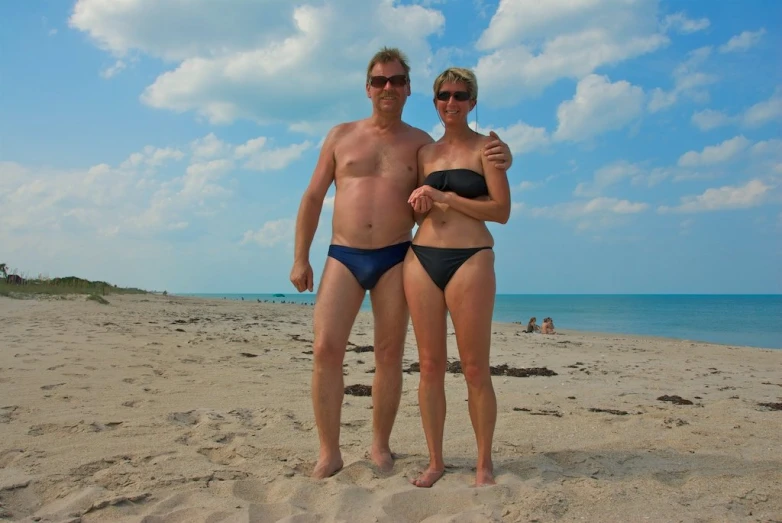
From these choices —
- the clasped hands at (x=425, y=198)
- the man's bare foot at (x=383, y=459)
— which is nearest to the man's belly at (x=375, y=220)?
the clasped hands at (x=425, y=198)

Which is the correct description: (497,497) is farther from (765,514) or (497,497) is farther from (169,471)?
(169,471)

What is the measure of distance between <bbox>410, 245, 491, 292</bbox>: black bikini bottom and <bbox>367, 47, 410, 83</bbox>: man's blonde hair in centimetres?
134

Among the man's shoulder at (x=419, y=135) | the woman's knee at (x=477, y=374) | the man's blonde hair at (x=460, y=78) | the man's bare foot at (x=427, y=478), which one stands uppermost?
the man's blonde hair at (x=460, y=78)

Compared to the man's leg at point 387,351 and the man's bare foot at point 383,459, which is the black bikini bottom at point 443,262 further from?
the man's bare foot at point 383,459

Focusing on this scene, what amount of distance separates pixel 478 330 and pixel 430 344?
33cm

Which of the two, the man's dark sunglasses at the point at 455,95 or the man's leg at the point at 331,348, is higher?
the man's dark sunglasses at the point at 455,95

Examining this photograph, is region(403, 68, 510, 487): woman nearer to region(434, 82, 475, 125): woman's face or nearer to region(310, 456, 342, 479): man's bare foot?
region(434, 82, 475, 125): woman's face

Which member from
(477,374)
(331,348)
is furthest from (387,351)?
(477,374)

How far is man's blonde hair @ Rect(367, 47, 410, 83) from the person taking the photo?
3977 millimetres

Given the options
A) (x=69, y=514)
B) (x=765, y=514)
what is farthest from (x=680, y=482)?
(x=69, y=514)

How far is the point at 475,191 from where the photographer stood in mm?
3637

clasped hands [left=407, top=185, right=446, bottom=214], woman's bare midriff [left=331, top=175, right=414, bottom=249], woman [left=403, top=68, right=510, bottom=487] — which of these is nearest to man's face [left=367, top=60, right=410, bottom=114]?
woman [left=403, top=68, right=510, bottom=487]

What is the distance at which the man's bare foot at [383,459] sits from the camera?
3.78 metres

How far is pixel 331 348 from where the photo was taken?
12.5 ft
